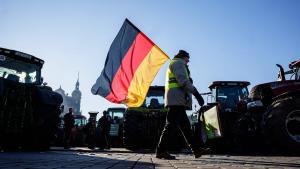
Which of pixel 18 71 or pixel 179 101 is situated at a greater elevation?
pixel 18 71

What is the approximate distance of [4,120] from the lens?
794 cm

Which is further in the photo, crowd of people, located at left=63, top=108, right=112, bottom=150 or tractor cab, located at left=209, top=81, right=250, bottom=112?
crowd of people, located at left=63, top=108, right=112, bottom=150

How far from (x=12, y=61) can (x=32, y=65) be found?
27.1 inches

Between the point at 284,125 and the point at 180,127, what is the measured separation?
270 centimetres

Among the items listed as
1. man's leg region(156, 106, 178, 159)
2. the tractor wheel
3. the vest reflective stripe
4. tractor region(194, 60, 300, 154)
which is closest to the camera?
man's leg region(156, 106, 178, 159)

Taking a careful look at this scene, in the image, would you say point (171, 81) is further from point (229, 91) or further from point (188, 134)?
point (229, 91)

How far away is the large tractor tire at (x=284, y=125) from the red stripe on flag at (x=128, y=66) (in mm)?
3463

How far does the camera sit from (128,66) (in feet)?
28.3

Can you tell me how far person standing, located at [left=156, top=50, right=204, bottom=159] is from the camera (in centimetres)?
579

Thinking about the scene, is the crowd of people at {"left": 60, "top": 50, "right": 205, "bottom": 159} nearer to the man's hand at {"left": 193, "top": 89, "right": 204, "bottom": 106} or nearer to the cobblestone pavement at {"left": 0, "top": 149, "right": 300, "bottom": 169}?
the man's hand at {"left": 193, "top": 89, "right": 204, "bottom": 106}

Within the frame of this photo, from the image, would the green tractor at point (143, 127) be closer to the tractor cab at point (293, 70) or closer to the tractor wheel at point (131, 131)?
the tractor wheel at point (131, 131)

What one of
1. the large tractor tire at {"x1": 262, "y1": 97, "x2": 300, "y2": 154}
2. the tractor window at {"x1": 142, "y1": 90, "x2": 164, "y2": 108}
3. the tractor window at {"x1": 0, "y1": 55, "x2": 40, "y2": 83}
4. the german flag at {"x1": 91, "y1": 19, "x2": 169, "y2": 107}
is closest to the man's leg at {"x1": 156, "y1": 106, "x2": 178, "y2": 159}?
the german flag at {"x1": 91, "y1": 19, "x2": 169, "y2": 107}

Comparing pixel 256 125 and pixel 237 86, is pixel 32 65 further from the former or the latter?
pixel 237 86

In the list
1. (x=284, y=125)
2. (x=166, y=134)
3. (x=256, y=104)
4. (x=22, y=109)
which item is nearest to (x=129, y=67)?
(x=22, y=109)
